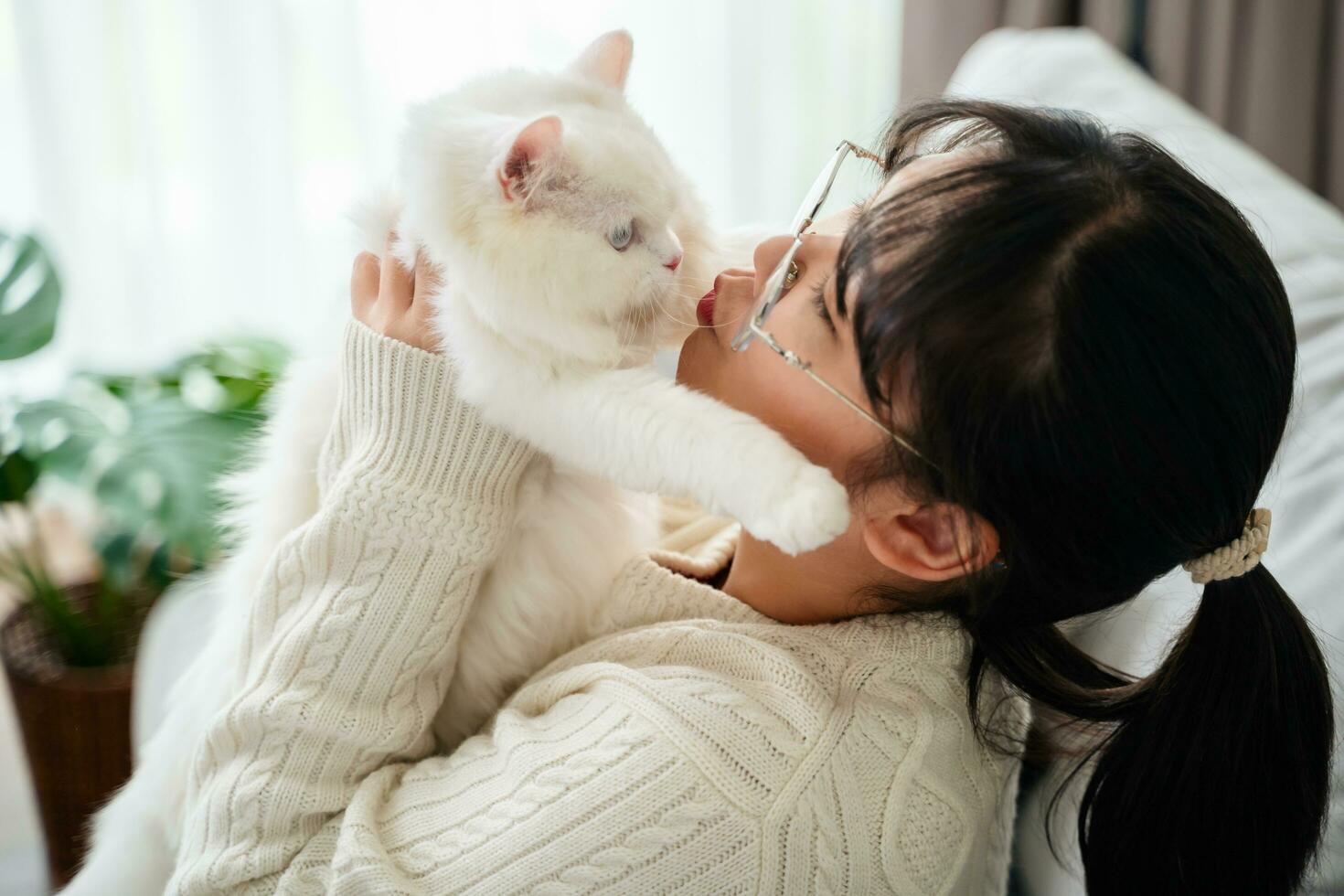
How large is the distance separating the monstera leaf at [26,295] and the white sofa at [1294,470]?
62.2 inches

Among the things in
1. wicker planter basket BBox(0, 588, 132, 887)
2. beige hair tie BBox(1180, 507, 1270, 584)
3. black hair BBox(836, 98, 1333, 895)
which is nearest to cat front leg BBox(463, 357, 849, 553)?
black hair BBox(836, 98, 1333, 895)

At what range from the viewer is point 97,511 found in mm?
1615

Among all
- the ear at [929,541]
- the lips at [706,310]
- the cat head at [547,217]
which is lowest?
the ear at [929,541]

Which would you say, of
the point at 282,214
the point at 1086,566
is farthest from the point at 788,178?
the point at 1086,566

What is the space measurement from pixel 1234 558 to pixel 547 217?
0.63 meters

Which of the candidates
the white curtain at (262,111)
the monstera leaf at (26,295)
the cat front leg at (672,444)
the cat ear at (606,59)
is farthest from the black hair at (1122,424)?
the white curtain at (262,111)

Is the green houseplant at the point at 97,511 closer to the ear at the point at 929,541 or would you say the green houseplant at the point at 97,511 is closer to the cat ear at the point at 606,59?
the cat ear at the point at 606,59

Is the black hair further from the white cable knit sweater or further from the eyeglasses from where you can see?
the white cable knit sweater

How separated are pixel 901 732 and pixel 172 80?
7.79ft

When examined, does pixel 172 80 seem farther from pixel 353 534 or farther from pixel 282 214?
pixel 353 534

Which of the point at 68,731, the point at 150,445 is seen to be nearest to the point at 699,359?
the point at 150,445

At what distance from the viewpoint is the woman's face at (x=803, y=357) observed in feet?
2.74

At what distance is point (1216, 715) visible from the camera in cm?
82

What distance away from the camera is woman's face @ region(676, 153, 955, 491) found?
834 mm
